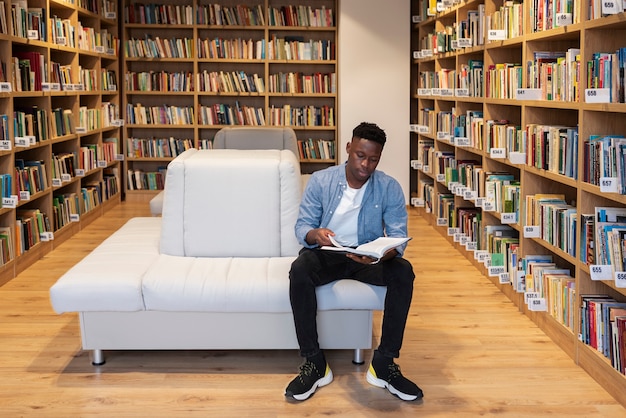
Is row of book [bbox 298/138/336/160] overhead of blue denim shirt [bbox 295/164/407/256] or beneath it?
beneath

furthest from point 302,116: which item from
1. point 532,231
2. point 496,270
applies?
point 532,231

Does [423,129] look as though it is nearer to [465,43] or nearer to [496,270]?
[465,43]

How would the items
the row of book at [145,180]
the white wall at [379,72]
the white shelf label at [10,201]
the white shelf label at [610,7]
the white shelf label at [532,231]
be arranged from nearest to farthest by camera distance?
the white shelf label at [610,7], the white shelf label at [532,231], the white shelf label at [10,201], the white wall at [379,72], the row of book at [145,180]

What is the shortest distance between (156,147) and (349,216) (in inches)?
241

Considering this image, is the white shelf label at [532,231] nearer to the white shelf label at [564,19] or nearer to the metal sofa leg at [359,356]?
the white shelf label at [564,19]

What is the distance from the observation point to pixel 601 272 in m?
3.62

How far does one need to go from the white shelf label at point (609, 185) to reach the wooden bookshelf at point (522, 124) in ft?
0.08

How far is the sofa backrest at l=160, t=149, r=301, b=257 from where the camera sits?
4453 mm

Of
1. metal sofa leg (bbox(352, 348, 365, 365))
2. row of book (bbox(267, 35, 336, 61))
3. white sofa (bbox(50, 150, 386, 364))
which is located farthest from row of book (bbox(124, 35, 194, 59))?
metal sofa leg (bbox(352, 348, 365, 365))

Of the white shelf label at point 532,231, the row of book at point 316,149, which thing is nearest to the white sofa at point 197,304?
the white shelf label at point 532,231

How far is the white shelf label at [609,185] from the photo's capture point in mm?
3557

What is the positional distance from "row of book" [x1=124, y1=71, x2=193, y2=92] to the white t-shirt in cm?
595

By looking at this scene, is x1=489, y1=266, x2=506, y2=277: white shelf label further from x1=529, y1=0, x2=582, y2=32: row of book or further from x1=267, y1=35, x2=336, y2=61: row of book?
x1=267, y1=35, x2=336, y2=61: row of book

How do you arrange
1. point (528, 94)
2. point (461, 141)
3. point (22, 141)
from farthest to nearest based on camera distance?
1. point (461, 141)
2. point (22, 141)
3. point (528, 94)
